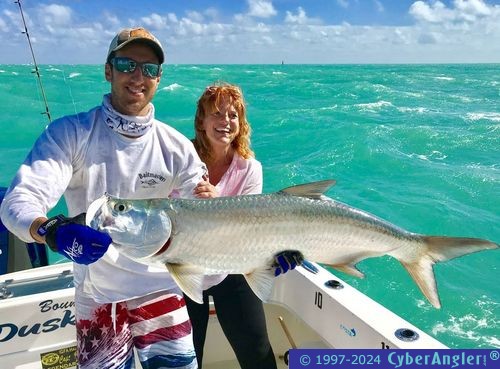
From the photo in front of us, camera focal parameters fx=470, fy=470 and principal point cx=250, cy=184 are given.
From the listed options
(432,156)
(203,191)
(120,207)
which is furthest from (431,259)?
(432,156)

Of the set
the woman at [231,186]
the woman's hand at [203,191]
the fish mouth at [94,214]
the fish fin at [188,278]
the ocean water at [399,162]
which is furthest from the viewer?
the ocean water at [399,162]

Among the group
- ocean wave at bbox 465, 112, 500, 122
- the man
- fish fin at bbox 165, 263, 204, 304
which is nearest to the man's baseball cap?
the man

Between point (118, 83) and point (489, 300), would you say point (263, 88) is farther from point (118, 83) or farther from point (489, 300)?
point (118, 83)

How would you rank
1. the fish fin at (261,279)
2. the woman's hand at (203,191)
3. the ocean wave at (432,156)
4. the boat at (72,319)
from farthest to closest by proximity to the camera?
the ocean wave at (432,156) → the boat at (72,319) → the woman's hand at (203,191) → the fish fin at (261,279)

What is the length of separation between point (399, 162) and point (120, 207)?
14521 mm

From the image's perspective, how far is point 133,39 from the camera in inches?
90.8

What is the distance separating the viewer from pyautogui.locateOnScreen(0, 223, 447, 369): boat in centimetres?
304

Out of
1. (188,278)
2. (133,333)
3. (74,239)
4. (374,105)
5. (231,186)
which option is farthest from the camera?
(374,105)

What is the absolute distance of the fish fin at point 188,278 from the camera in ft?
7.33

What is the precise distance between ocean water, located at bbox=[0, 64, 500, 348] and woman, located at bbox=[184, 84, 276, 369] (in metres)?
1.57

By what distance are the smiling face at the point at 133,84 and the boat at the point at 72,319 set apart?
64.1 inches

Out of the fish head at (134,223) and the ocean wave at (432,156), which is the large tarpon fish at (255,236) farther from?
the ocean wave at (432,156)

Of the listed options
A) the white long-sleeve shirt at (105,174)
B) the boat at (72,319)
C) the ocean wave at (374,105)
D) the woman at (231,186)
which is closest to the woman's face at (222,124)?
the woman at (231,186)

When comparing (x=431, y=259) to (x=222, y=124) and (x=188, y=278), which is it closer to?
(x=188, y=278)
